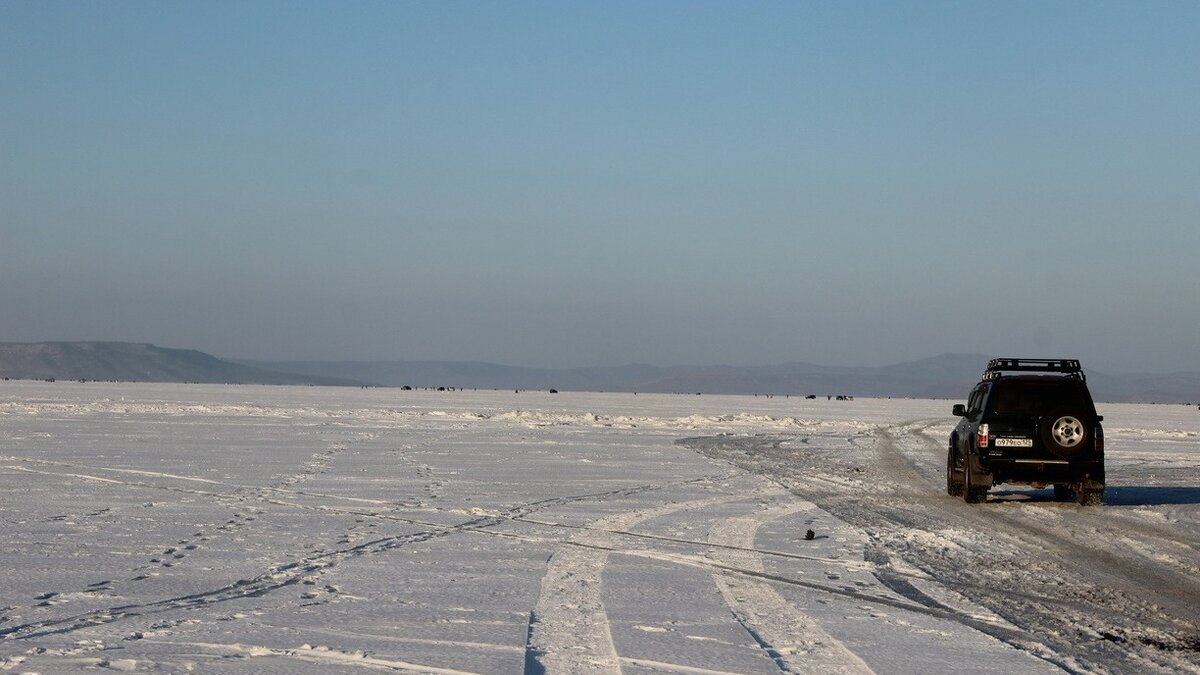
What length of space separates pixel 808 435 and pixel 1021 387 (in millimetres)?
21556

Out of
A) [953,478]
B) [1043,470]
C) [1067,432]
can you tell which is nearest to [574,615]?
[1043,470]

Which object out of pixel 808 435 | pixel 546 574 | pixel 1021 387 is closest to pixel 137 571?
pixel 546 574

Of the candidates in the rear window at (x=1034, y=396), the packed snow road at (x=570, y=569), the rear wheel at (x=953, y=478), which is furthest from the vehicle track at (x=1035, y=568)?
the rear window at (x=1034, y=396)

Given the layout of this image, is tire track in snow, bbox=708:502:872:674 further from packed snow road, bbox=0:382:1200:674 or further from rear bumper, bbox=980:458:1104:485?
rear bumper, bbox=980:458:1104:485

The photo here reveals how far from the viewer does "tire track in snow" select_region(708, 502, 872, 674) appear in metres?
7.56

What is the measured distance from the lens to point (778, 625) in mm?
8812

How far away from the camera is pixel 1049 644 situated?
8.36 m

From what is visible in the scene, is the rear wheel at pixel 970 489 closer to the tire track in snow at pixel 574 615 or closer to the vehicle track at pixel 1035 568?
the vehicle track at pixel 1035 568

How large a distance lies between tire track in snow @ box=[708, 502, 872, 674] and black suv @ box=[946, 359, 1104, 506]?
693 cm

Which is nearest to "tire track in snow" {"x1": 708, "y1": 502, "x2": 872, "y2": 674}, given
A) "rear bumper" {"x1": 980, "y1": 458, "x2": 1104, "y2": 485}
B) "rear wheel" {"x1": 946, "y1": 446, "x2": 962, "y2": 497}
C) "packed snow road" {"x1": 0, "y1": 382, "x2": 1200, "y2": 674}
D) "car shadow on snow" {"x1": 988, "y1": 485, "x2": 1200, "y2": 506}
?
"packed snow road" {"x1": 0, "y1": 382, "x2": 1200, "y2": 674}

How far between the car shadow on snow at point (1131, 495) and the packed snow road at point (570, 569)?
0.07 metres

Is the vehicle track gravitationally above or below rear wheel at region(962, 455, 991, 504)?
below

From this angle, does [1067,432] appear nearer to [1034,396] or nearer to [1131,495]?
[1034,396]

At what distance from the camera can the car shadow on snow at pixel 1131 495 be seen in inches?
786
